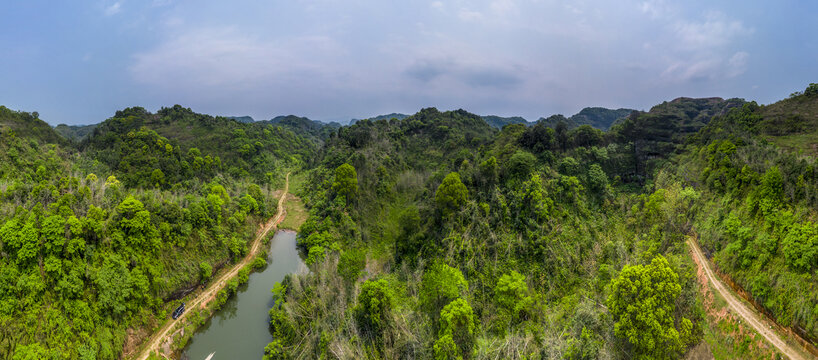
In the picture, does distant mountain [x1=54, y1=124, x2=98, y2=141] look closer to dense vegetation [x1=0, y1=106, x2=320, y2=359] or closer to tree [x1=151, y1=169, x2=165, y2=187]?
dense vegetation [x1=0, y1=106, x2=320, y2=359]

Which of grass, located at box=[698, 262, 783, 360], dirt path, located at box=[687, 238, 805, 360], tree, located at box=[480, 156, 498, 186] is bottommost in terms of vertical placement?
grass, located at box=[698, 262, 783, 360]

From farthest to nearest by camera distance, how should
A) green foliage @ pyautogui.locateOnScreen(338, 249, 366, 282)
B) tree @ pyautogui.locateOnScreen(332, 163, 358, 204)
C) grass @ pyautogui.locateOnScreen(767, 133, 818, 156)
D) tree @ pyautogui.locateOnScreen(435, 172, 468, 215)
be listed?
1. tree @ pyautogui.locateOnScreen(332, 163, 358, 204)
2. tree @ pyautogui.locateOnScreen(435, 172, 468, 215)
3. green foliage @ pyautogui.locateOnScreen(338, 249, 366, 282)
4. grass @ pyautogui.locateOnScreen(767, 133, 818, 156)

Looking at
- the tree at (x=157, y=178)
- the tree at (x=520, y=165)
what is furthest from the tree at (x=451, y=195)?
the tree at (x=157, y=178)

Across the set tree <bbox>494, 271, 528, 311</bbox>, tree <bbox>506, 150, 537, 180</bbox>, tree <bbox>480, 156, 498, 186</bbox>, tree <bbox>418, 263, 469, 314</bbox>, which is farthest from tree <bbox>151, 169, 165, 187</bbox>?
tree <bbox>494, 271, 528, 311</bbox>

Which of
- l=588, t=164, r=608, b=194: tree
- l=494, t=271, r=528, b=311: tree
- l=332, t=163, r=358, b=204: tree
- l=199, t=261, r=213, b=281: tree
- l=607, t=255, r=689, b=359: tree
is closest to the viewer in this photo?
l=607, t=255, r=689, b=359: tree

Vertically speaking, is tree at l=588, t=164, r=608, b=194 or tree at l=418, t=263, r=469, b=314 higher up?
→ tree at l=588, t=164, r=608, b=194

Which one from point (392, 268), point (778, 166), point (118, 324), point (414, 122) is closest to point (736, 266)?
point (778, 166)

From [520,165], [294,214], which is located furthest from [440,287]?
[294,214]

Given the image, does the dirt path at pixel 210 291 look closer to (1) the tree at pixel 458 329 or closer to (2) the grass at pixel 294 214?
(2) the grass at pixel 294 214
